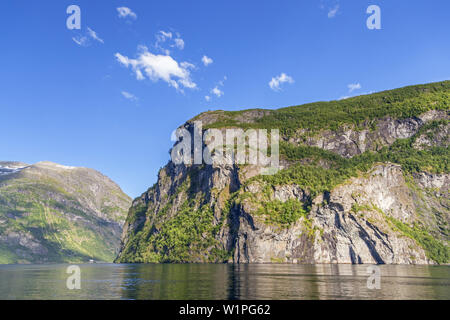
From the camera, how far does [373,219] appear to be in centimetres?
18412
